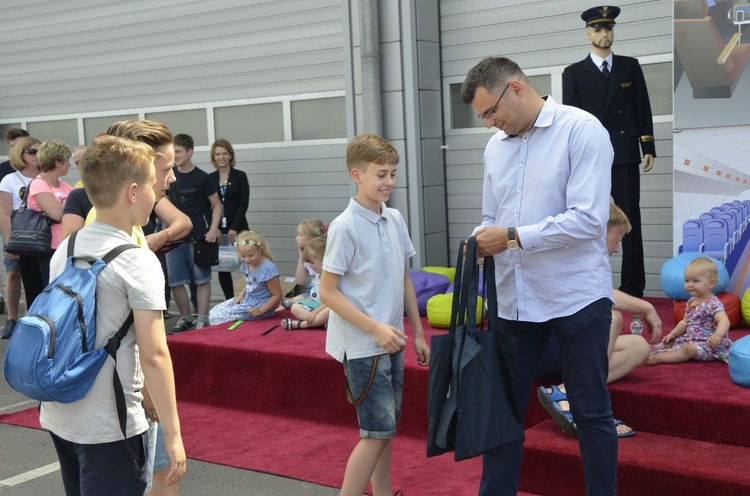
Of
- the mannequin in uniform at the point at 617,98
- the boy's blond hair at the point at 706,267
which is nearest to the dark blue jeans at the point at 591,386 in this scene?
the boy's blond hair at the point at 706,267

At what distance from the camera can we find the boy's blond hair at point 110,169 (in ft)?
8.38

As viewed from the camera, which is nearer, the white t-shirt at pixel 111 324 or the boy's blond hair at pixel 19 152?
the white t-shirt at pixel 111 324

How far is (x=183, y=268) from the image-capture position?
7.92 m

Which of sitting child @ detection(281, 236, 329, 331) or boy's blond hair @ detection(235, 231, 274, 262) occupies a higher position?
boy's blond hair @ detection(235, 231, 274, 262)

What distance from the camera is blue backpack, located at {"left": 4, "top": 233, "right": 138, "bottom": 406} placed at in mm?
2393

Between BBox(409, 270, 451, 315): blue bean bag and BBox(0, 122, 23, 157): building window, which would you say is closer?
BBox(409, 270, 451, 315): blue bean bag

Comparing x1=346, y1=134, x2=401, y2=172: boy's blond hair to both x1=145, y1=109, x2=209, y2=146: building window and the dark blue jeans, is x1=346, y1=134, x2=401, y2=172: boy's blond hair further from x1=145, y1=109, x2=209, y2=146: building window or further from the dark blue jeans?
x1=145, y1=109, x2=209, y2=146: building window

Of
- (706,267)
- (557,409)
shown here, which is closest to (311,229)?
(706,267)

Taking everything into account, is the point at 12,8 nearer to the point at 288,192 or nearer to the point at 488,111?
the point at 288,192

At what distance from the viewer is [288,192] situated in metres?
9.14

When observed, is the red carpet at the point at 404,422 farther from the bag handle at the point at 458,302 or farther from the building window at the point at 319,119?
the building window at the point at 319,119

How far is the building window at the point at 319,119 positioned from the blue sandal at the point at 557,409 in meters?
4.92

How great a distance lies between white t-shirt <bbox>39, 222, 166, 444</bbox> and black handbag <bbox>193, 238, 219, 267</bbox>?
207 inches

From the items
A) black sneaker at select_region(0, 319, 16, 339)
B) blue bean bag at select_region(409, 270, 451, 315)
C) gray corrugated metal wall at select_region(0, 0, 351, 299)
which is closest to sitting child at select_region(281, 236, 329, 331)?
blue bean bag at select_region(409, 270, 451, 315)
